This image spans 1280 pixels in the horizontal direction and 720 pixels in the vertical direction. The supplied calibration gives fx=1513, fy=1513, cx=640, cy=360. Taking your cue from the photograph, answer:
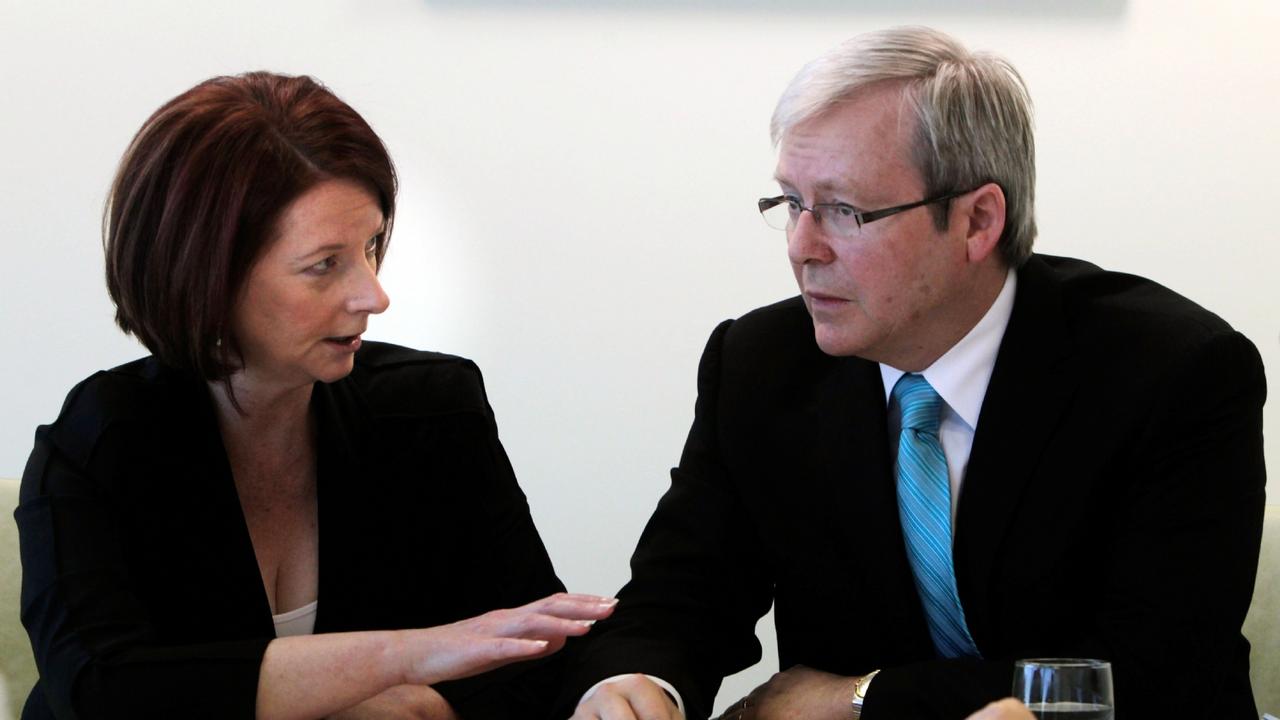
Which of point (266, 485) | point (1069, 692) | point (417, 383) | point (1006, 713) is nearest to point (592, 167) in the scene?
point (417, 383)

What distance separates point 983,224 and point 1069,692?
92 centimetres

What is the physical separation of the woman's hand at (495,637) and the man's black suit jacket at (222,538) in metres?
0.21

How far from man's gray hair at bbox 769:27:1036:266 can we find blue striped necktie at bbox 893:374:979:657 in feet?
0.91

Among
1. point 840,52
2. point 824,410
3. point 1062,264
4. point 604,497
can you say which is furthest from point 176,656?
point 604,497

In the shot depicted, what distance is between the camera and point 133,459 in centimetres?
209

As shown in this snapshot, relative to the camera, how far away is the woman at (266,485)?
73.3 inches

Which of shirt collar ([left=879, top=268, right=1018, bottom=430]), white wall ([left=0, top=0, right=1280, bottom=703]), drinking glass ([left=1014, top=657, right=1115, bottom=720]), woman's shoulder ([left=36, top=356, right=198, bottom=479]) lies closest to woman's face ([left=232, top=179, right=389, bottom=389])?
woman's shoulder ([left=36, top=356, right=198, bottom=479])

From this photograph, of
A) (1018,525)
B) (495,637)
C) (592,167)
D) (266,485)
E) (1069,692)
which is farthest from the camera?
(592,167)

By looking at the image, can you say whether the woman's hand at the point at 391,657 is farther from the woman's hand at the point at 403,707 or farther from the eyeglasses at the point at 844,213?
the eyeglasses at the point at 844,213

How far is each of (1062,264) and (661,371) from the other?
1.23 meters

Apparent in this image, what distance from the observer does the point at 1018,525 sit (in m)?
2.03

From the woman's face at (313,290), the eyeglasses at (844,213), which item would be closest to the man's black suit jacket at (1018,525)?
the eyeglasses at (844,213)

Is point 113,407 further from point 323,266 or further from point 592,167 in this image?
point 592,167

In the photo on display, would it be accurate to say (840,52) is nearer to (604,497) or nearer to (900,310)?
(900,310)
